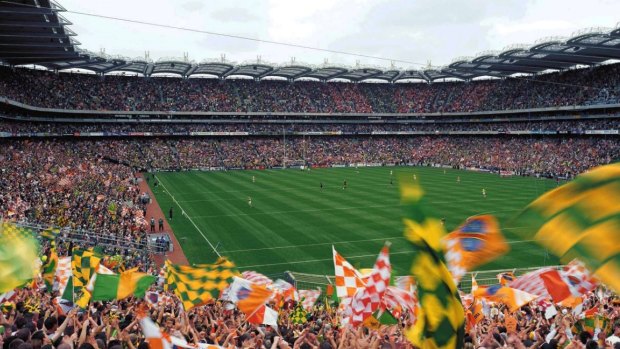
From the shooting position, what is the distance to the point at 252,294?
9.41m

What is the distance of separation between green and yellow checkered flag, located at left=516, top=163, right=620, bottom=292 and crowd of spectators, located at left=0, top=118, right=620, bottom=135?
63.1 m

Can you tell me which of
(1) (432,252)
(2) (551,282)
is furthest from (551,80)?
(1) (432,252)

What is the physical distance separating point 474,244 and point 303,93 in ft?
305

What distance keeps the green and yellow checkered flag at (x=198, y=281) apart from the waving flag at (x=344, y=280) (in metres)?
2.47

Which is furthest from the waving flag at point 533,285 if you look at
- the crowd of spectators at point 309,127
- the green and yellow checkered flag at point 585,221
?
the crowd of spectators at point 309,127

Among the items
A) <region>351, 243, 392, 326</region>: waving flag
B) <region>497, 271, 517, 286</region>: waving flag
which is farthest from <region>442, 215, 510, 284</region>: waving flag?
<region>497, 271, 517, 286</region>: waving flag

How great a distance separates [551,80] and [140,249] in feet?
240

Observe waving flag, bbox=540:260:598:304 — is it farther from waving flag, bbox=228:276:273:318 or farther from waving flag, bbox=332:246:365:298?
waving flag, bbox=228:276:273:318

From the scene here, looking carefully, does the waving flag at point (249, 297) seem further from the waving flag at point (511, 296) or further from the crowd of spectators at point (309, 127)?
the crowd of spectators at point (309, 127)

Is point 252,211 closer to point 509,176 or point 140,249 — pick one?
point 140,249

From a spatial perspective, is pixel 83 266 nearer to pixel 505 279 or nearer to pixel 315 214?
pixel 505 279

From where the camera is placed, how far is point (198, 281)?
1091cm

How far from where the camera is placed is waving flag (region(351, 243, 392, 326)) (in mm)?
8320

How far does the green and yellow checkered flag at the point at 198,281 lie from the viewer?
34.4 feet
